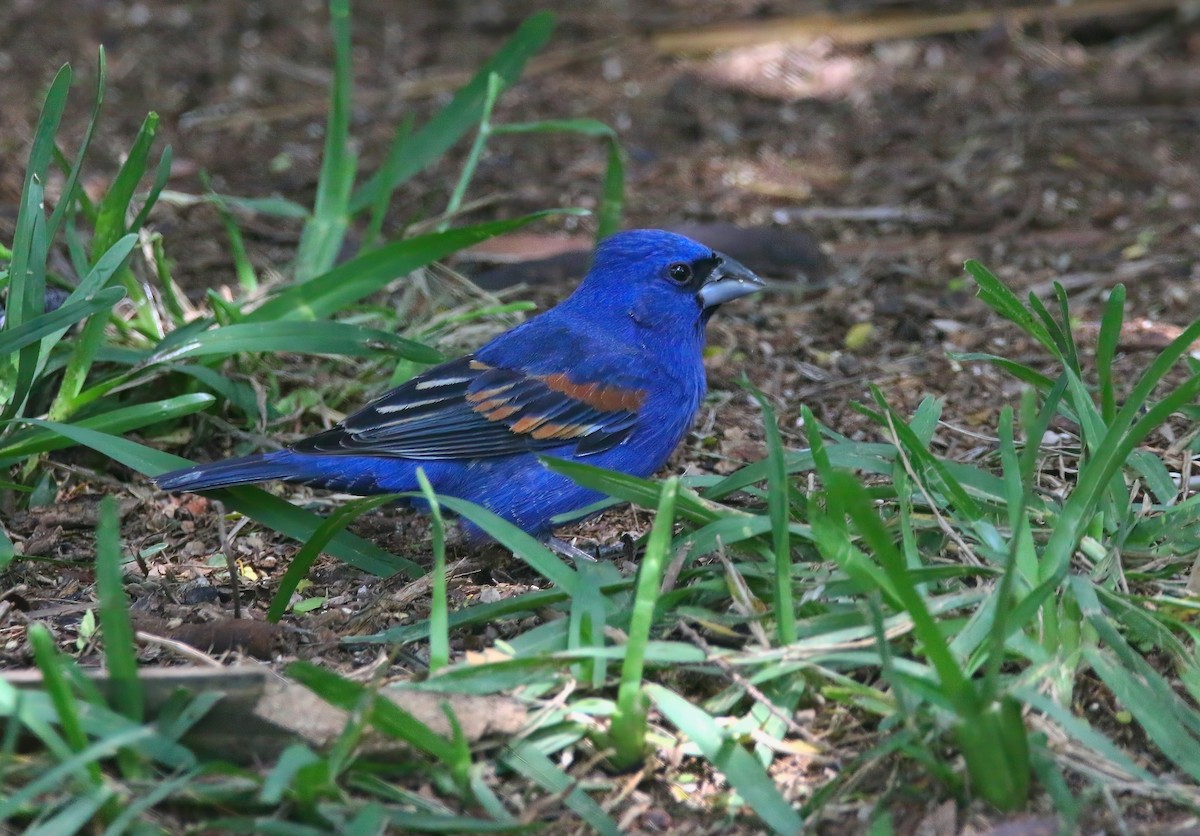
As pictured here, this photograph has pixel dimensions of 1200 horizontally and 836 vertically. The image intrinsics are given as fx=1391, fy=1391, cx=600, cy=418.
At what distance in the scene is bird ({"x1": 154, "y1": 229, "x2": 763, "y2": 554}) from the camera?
3363 millimetres

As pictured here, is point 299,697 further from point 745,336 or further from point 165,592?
point 745,336

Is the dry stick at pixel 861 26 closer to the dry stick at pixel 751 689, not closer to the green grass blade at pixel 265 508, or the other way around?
the green grass blade at pixel 265 508

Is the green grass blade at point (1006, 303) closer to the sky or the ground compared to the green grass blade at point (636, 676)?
closer to the sky

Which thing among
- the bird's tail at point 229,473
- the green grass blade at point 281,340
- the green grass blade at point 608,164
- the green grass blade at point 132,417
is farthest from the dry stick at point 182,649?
the green grass blade at point 608,164

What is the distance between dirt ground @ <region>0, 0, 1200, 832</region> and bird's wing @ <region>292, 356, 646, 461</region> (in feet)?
0.82

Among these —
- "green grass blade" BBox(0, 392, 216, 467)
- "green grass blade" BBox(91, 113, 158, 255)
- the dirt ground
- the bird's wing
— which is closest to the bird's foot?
the dirt ground

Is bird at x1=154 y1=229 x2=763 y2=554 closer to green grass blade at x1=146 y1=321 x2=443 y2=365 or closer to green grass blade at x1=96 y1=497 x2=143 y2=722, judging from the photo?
green grass blade at x1=146 y1=321 x2=443 y2=365

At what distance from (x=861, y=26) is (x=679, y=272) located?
338 centimetres

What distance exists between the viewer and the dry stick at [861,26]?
6566mm

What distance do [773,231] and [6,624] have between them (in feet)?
9.86

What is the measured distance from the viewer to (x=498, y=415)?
3488 millimetres

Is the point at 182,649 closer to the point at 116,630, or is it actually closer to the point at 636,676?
the point at 116,630

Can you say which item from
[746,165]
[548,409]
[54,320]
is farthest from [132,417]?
[746,165]

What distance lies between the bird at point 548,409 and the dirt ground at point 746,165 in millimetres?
187
